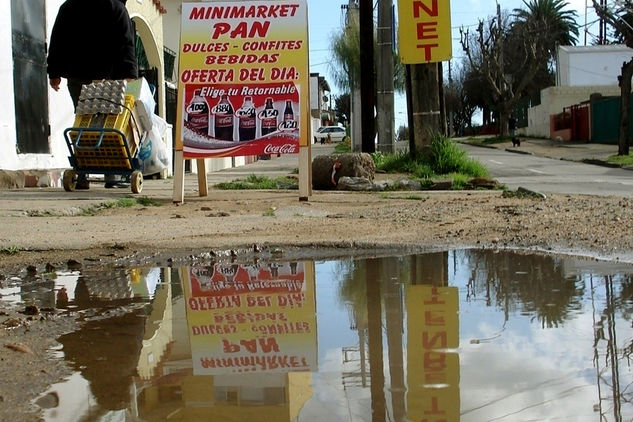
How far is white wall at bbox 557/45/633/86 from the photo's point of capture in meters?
56.0

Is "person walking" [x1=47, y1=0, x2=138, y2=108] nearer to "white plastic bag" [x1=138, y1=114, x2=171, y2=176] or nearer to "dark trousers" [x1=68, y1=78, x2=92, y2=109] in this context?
"dark trousers" [x1=68, y1=78, x2=92, y2=109]

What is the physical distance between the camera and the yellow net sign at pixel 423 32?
13.3m

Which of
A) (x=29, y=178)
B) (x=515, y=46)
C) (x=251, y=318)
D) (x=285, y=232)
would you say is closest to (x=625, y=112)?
(x=29, y=178)

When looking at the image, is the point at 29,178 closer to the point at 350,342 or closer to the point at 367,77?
the point at 350,342

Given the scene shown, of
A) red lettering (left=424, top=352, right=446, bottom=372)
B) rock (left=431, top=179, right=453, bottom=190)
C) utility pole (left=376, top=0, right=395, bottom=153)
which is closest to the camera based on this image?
red lettering (left=424, top=352, right=446, bottom=372)

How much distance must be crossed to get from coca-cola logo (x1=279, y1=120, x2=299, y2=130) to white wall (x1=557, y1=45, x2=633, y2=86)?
5085 cm

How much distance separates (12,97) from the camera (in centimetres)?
1062

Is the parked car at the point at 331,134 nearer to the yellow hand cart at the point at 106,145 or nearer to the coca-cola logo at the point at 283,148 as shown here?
the yellow hand cart at the point at 106,145

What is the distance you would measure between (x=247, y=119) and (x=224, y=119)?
0.26 meters

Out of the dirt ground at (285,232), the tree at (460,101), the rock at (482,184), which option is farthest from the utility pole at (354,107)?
the tree at (460,101)

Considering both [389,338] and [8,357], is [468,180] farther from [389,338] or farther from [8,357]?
[8,357]

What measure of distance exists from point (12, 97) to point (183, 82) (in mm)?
2788

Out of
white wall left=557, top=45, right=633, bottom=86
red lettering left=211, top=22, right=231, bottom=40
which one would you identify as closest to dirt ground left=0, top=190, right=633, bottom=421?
red lettering left=211, top=22, right=231, bottom=40

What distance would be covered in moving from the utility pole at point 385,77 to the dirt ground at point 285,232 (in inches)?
429
